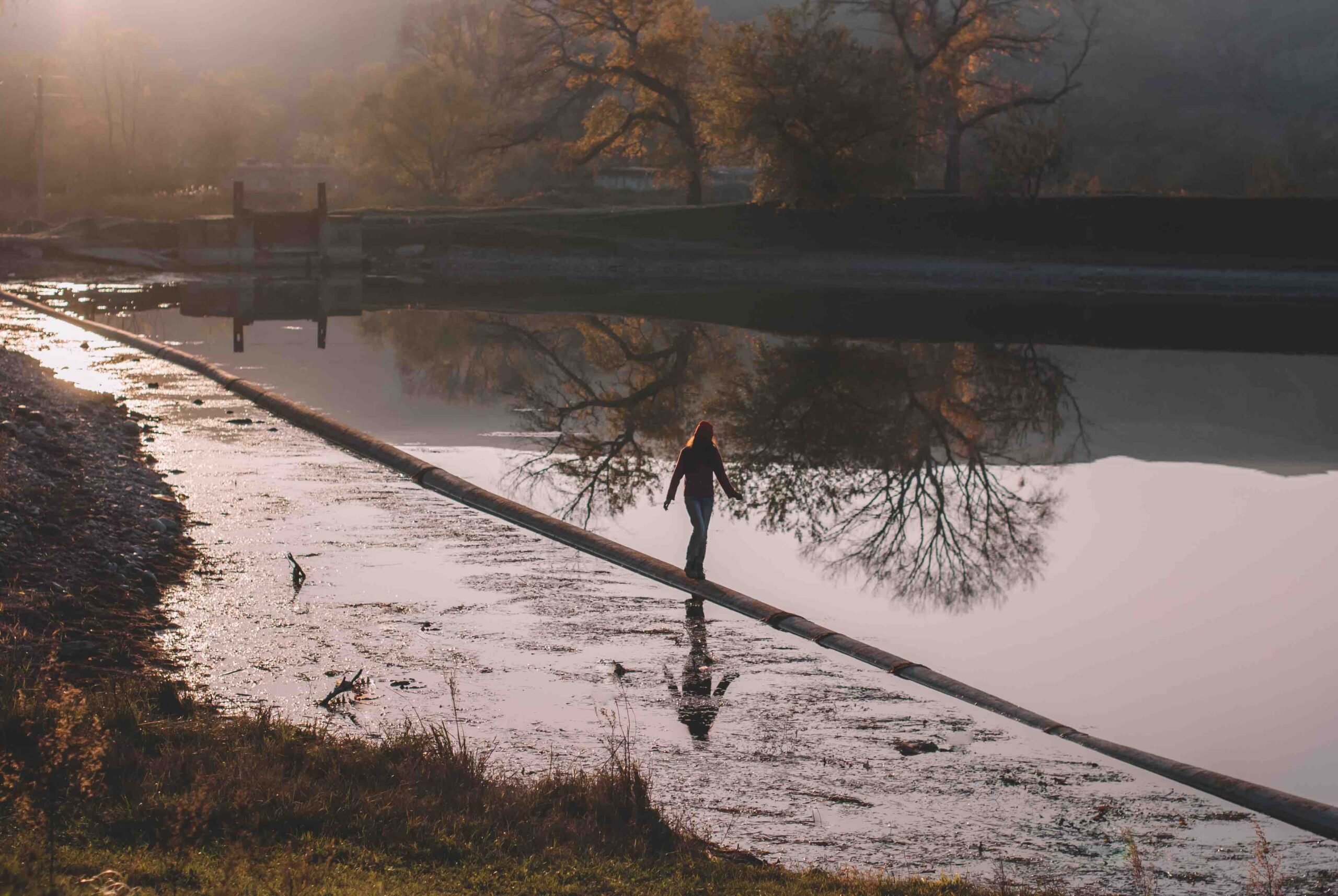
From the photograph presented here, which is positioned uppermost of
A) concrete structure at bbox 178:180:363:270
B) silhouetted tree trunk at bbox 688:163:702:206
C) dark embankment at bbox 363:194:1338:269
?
silhouetted tree trunk at bbox 688:163:702:206

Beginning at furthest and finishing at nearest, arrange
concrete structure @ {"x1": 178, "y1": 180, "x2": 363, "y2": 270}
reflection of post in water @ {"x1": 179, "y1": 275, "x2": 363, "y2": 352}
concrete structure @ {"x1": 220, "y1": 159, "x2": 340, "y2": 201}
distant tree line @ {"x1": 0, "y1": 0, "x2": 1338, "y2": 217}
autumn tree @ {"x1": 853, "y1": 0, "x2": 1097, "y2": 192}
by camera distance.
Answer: concrete structure @ {"x1": 220, "y1": 159, "x2": 340, "y2": 201} < autumn tree @ {"x1": 853, "y1": 0, "x2": 1097, "y2": 192} < concrete structure @ {"x1": 178, "y1": 180, "x2": 363, "y2": 270} < distant tree line @ {"x1": 0, "y1": 0, "x2": 1338, "y2": 217} < reflection of post in water @ {"x1": 179, "y1": 275, "x2": 363, "y2": 352}

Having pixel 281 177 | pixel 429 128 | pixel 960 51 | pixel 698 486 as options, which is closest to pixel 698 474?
pixel 698 486

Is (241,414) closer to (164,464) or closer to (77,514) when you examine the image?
(164,464)

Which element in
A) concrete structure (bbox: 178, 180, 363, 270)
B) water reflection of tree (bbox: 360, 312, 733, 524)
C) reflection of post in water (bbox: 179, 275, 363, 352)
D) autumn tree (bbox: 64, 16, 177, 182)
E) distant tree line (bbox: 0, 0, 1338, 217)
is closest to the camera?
water reflection of tree (bbox: 360, 312, 733, 524)

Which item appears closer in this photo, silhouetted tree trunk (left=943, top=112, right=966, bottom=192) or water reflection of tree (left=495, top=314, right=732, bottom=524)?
Answer: water reflection of tree (left=495, top=314, right=732, bottom=524)

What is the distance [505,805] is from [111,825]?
2039 mm

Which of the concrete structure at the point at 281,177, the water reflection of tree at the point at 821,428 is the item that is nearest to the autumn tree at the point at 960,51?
the water reflection of tree at the point at 821,428

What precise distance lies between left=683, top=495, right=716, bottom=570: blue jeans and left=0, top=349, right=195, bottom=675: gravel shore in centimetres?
497

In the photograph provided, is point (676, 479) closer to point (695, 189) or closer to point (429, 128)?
point (695, 189)

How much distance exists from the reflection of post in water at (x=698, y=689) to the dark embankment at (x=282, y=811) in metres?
0.77

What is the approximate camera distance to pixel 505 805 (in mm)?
7750

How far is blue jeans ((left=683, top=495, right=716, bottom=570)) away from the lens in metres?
14.0

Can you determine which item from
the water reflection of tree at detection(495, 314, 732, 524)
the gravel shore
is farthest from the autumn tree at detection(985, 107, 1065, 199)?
the gravel shore

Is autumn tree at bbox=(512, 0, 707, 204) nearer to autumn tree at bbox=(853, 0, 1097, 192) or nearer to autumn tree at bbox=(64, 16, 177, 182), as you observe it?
autumn tree at bbox=(853, 0, 1097, 192)
